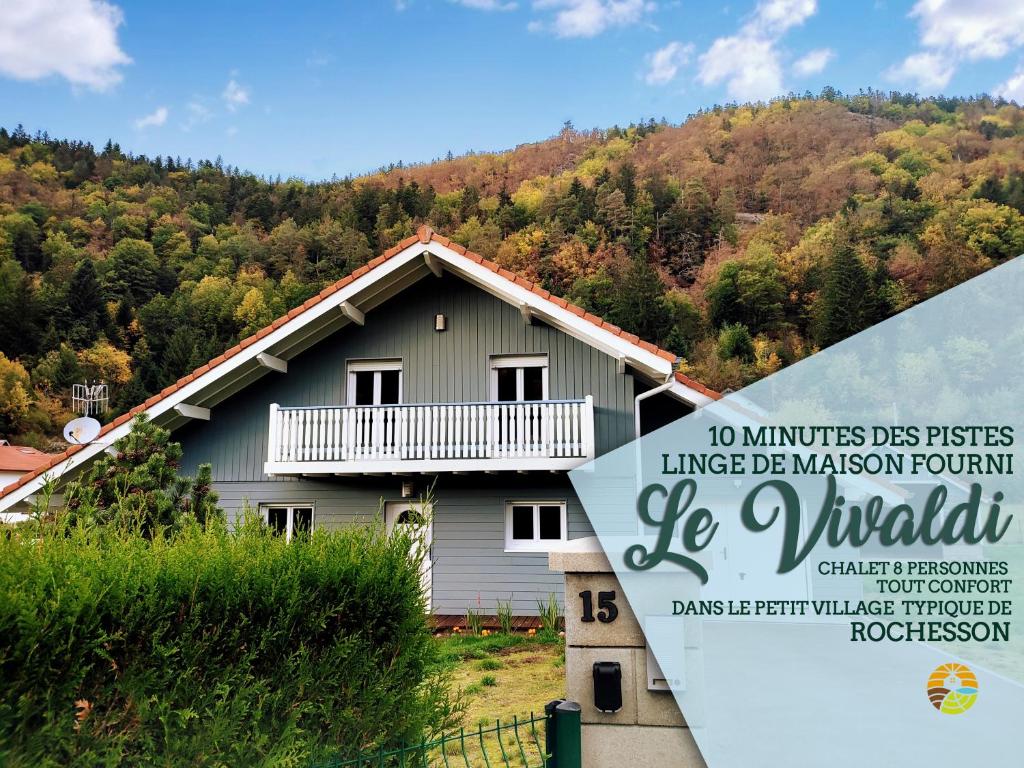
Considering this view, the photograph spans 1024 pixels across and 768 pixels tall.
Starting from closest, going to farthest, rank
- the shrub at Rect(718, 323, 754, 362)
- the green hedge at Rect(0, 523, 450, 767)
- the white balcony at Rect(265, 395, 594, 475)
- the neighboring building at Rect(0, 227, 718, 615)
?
the green hedge at Rect(0, 523, 450, 767) < the white balcony at Rect(265, 395, 594, 475) < the neighboring building at Rect(0, 227, 718, 615) < the shrub at Rect(718, 323, 754, 362)

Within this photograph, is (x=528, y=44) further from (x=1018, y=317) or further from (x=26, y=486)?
(x=26, y=486)

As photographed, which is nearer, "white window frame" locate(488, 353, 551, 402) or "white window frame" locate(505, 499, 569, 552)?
"white window frame" locate(505, 499, 569, 552)

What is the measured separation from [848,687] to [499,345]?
870cm

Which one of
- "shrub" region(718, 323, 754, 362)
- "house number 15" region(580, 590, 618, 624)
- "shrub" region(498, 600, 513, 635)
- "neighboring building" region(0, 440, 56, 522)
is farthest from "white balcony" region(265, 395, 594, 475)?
"shrub" region(718, 323, 754, 362)

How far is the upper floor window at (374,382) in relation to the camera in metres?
14.9

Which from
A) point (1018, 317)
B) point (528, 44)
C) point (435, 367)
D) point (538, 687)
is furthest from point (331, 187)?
point (538, 687)

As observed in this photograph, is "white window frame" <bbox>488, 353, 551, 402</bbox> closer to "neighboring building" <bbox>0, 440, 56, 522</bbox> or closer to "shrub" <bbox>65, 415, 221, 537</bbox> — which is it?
"shrub" <bbox>65, 415, 221, 537</bbox>

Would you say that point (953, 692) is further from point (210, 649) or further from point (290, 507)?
point (290, 507)

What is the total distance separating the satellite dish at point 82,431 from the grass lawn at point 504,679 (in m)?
6.06

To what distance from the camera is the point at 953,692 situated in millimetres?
7516

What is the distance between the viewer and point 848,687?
7.42m

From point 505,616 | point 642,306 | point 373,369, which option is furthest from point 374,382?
point 642,306

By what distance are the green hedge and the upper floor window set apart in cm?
1088

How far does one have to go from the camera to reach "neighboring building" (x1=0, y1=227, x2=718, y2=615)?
44.0 ft
